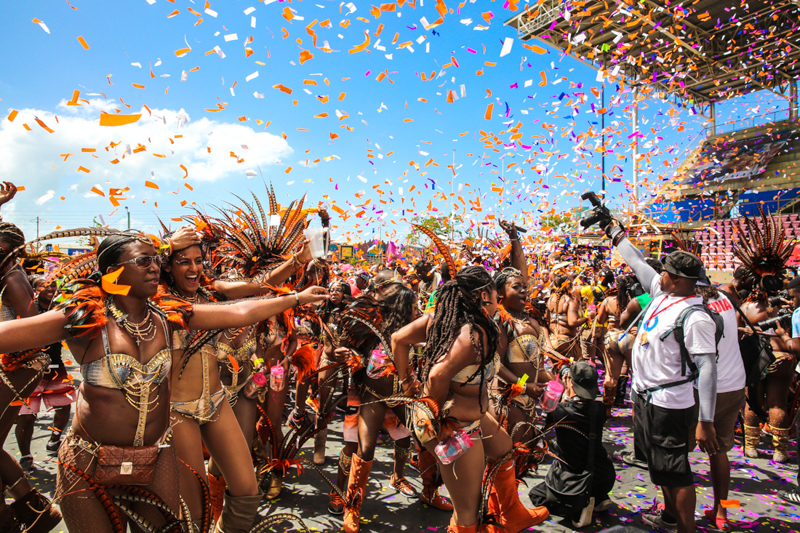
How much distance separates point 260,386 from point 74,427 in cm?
148

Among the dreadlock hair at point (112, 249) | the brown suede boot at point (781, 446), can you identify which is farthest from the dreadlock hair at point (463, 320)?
the brown suede boot at point (781, 446)

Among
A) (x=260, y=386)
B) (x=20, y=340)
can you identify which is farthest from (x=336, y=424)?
(x=20, y=340)

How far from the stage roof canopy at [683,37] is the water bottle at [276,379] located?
20372 millimetres

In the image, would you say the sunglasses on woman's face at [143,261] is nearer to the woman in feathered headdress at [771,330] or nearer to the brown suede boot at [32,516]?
the brown suede boot at [32,516]

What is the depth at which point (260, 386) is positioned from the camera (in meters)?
3.50

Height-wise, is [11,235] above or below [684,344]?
above

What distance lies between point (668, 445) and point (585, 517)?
0.96 meters

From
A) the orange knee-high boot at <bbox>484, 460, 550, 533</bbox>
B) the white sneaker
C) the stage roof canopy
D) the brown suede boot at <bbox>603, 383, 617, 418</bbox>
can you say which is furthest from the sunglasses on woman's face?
the stage roof canopy

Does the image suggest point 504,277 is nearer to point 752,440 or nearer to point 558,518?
point 558,518

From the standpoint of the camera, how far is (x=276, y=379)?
13.1ft

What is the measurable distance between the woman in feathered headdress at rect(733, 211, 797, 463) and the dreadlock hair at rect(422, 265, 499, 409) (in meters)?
4.41

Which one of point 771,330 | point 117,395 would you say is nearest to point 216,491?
point 117,395

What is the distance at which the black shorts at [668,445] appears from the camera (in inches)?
123

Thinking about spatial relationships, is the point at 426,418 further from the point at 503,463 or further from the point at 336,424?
the point at 336,424
